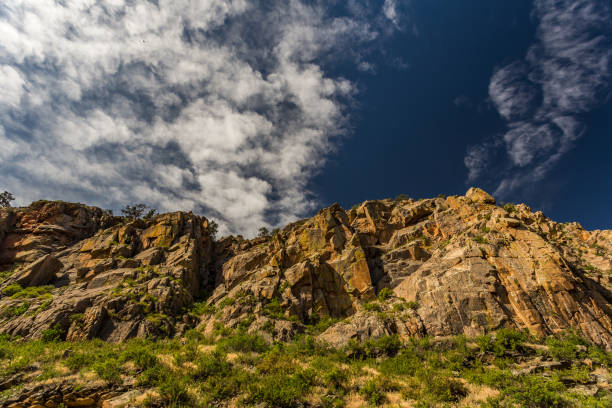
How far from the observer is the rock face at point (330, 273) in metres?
23.7

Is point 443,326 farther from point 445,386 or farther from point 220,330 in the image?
point 220,330

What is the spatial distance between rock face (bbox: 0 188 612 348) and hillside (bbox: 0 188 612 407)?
211 mm

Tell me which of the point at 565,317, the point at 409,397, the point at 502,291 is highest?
the point at 502,291

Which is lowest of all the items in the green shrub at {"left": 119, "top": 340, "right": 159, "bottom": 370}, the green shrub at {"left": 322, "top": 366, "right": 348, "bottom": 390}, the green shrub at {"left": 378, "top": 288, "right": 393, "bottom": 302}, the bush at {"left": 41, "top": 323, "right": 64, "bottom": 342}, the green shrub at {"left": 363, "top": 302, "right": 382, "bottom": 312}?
the green shrub at {"left": 322, "top": 366, "right": 348, "bottom": 390}

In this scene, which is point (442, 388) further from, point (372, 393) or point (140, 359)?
point (140, 359)

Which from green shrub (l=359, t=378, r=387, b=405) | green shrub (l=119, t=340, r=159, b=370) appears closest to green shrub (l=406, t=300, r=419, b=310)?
green shrub (l=359, t=378, r=387, b=405)

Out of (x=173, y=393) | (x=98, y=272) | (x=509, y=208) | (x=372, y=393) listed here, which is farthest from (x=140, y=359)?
(x=509, y=208)

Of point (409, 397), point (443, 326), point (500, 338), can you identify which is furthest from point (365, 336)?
point (500, 338)

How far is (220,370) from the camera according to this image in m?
18.6

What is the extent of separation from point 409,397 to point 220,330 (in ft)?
79.1

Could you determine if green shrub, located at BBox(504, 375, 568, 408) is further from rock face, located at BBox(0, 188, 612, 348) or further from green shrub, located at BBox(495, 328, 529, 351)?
rock face, located at BBox(0, 188, 612, 348)

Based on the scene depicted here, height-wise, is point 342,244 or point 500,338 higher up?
point 342,244

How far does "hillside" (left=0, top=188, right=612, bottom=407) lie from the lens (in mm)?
16156

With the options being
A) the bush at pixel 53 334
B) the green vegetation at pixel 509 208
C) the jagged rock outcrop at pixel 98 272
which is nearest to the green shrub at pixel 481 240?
the green vegetation at pixel 509 208
